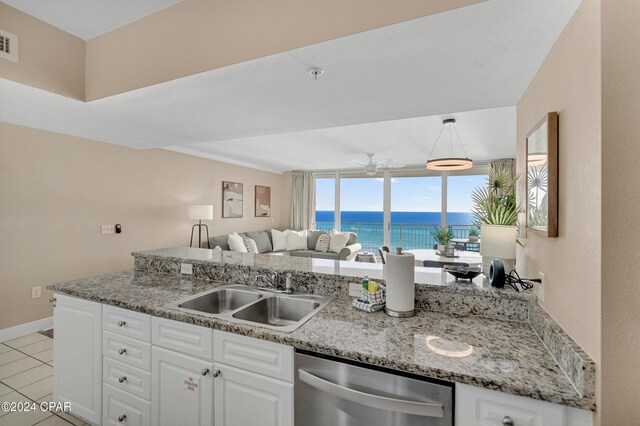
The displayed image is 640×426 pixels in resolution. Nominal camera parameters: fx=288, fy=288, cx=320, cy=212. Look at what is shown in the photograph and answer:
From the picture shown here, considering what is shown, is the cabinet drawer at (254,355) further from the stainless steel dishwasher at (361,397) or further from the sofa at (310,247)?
the sofa at (310,247)

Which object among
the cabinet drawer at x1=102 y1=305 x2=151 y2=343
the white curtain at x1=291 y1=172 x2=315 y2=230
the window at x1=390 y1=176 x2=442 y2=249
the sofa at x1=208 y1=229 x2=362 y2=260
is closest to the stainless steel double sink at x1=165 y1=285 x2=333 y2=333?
the cabinet drawer at x1=102 y1=305 x2=151 y2=343

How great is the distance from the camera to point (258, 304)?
5.57ft

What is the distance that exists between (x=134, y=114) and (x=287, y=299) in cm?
205

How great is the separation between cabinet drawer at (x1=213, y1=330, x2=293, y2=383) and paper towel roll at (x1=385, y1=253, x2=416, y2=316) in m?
0.56

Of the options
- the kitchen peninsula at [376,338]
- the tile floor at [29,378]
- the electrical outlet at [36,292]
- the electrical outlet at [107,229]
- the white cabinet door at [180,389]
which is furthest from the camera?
the electrical outlet at [107,229]

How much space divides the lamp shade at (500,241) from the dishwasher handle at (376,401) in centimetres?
90

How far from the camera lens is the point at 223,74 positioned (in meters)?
1.70

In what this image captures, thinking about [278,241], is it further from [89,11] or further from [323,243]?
[89,11]

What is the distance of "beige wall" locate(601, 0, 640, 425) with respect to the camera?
0.80 m

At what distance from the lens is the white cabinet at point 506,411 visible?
86 centimetres

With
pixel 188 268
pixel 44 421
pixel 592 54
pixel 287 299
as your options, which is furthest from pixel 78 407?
pixel 592 54

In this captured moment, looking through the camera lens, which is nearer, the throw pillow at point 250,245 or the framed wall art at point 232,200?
the throw pillow at point 250,245

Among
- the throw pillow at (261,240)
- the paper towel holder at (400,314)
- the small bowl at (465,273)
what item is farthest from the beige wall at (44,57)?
the throw pillow at (261,240)

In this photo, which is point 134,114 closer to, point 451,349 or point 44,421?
point 44,421
